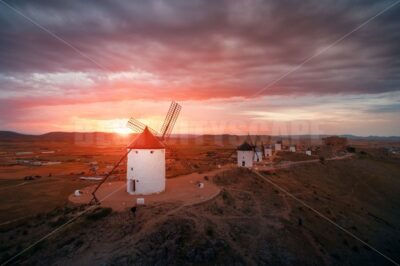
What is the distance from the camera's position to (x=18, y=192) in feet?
102

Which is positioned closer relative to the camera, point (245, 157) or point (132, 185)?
point (132, 185)

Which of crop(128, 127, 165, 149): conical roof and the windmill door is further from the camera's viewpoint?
the windmill door

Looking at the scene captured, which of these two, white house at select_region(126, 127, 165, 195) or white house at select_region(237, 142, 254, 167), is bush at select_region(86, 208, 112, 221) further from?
white house at select_region(237, 142, 254, 167)

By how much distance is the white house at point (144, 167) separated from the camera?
24328 millimetres

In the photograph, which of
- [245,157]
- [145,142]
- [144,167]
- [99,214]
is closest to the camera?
[99,214]

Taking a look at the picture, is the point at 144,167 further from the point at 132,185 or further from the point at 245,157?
the point at 245,157

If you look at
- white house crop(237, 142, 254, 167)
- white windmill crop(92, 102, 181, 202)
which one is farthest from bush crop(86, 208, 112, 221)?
white house crop(237, 142, 254, 167)

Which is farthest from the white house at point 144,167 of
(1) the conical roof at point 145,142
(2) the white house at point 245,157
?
(2) the white house at point 245,157

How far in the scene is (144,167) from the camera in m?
24.4

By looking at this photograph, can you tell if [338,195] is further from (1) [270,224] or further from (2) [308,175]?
(1) [270,224]

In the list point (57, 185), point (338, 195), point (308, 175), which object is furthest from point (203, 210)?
point (308, 175)

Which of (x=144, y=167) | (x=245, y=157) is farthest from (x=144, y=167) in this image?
(x=245, y=157)

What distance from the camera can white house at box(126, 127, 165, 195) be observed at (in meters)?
24.3

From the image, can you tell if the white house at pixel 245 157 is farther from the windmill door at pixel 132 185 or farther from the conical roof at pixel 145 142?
the windmill door at pixel 132 185
